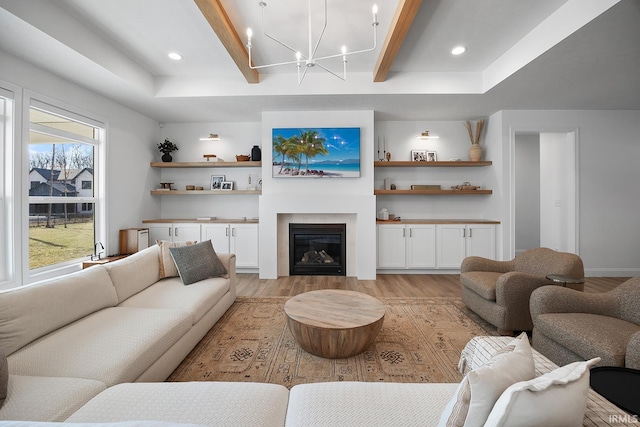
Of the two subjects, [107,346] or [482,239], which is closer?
[107,346]

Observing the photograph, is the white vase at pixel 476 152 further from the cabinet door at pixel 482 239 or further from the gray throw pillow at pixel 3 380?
the gray throw pillow at pixel 3 380

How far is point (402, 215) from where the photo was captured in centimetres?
512

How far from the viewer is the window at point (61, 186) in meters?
3.11

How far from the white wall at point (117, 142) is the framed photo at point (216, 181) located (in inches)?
40.1

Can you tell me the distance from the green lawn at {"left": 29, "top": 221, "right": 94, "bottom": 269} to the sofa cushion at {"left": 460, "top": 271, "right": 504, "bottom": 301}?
4640 mm

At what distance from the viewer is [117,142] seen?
13.7 ft

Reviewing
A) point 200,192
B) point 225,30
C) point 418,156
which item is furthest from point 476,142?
point 200,192

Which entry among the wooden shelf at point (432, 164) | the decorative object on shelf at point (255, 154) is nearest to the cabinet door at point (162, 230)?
the decorative object on shelf at point (255, 154)

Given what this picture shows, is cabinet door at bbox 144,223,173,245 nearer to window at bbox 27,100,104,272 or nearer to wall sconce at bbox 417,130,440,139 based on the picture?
window at bbox 27,100,104,272

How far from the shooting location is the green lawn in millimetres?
3115

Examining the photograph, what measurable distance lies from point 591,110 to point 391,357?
5.14m

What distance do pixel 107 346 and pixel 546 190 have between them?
23.0ft

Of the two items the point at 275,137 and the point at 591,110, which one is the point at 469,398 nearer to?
the point at 275,137

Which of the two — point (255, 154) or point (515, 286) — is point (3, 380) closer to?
point (515, 286)
